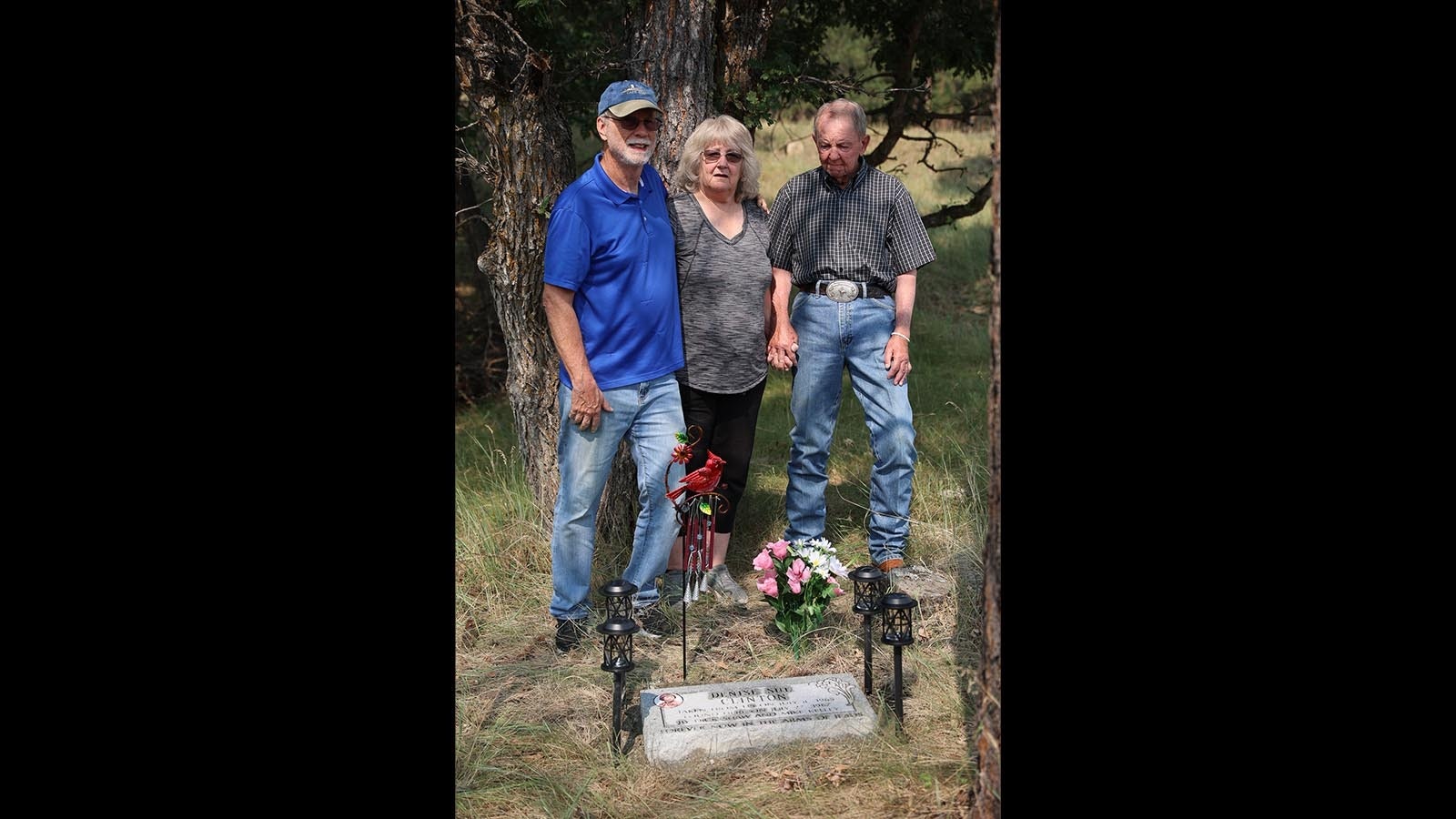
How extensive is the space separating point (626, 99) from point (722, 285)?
84 cm

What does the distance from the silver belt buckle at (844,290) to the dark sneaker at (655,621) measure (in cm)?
149

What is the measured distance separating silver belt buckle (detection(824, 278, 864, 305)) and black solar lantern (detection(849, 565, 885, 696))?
121 cm

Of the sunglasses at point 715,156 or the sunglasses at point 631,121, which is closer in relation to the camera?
the sunglasses at point 631,121

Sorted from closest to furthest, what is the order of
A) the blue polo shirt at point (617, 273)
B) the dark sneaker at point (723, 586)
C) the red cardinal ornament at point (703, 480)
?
the blue polo shirt at point (617, 273) < the red cardinal ornament at point (703, 480) < the dark sneaker at point (723, 586)

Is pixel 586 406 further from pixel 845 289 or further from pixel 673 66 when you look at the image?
pixel 673 66

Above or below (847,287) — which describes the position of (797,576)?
below

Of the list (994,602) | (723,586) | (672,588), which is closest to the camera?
(994,602)

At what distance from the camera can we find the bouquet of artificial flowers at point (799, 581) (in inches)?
185

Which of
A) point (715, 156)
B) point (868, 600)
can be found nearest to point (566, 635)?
point (868, 600)

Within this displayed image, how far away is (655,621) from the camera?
5.04m

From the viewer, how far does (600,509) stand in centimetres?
600

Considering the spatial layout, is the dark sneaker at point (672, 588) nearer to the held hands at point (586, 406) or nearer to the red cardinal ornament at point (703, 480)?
the red cardinal ornament at point (703, 480)

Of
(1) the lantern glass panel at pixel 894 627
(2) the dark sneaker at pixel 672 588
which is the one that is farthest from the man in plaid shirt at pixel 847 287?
(1) the lantern glass panel at pixel 894 627

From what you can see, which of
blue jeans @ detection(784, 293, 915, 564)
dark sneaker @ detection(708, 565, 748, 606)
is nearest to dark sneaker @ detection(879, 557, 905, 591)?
blue jeans @ detection(784, 293, 915, 564)
